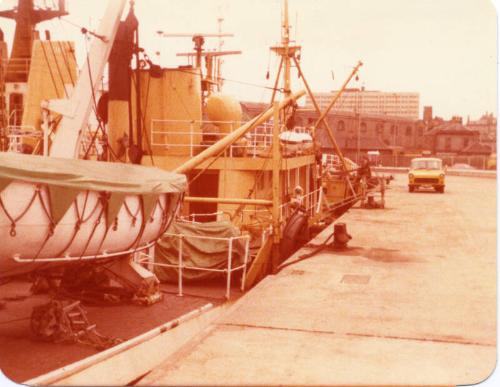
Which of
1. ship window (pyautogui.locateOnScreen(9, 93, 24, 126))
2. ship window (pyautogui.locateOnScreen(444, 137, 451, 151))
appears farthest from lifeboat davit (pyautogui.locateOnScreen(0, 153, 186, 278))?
ship window (pyautogui.locateOnScreen(444, 137, 451, 151))

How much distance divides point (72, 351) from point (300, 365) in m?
2.83

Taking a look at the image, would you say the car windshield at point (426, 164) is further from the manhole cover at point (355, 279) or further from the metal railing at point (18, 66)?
the manhole cover at point (355, 279)

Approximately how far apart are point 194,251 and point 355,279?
9.52 ft

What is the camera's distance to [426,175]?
1165 inches

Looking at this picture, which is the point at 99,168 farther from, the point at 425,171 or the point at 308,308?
the point at 425,171

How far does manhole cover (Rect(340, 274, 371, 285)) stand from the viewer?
10.5m

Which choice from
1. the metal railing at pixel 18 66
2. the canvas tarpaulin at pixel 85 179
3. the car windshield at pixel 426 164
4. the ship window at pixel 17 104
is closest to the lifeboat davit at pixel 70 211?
the canvas tarpaulin at pixel 85 179

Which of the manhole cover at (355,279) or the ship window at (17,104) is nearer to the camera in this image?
the manhole cover at (355,279)

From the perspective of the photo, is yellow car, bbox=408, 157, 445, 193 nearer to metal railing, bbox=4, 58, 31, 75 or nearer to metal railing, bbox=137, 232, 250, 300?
metal railing, bbox=4, 58, 31, 75

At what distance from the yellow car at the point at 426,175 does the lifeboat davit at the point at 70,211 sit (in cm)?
2198

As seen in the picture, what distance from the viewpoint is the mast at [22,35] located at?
72.1ft

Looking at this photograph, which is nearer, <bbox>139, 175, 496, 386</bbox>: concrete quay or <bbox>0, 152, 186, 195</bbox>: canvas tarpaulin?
<bbox>139, 175, 496, 386</bbox>: concrete quay

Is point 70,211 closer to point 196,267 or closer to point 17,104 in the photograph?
point 196,267

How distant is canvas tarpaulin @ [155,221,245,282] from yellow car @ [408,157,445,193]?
761 inches
